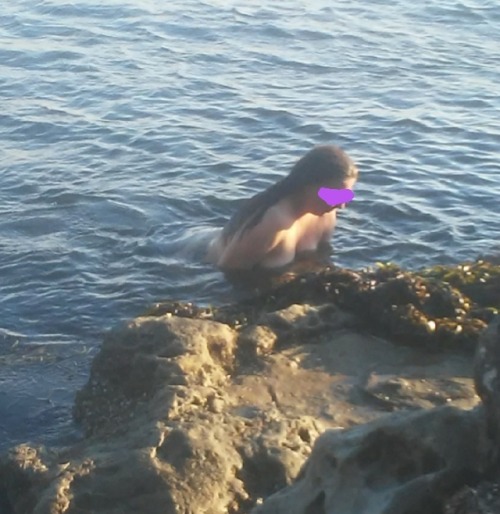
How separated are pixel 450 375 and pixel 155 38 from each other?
12009mm

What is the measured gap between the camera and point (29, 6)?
18.4 m

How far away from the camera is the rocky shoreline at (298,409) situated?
3229mm

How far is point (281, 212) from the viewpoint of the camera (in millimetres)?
8023

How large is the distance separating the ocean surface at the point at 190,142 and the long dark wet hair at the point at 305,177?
0.58m

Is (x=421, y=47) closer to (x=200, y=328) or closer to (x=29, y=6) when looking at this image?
(x=29, y=6)

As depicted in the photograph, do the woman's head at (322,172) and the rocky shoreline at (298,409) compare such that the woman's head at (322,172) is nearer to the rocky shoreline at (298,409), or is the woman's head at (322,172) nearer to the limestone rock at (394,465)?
the rocky shoreline at (298,409)

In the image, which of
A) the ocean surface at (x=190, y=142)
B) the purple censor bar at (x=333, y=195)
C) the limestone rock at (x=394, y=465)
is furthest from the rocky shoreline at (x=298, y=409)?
the purple censor bar at (x=333, y=195)

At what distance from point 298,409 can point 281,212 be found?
3272 mm

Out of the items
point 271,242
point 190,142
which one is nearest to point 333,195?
point 271,242

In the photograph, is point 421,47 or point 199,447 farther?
point 421,47

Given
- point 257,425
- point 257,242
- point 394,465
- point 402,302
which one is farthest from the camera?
point 257,242

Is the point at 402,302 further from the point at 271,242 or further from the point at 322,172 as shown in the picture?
the point at 271,242

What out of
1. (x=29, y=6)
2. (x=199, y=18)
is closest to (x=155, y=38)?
(x=199, y=18)

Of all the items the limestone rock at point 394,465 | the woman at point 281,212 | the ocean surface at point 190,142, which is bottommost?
the ocean surface at point 190,142
